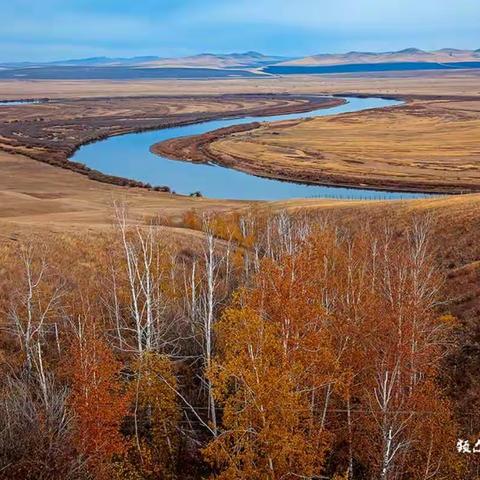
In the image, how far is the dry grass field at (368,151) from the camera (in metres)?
106

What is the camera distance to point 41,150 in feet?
445

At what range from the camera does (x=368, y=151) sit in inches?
5281

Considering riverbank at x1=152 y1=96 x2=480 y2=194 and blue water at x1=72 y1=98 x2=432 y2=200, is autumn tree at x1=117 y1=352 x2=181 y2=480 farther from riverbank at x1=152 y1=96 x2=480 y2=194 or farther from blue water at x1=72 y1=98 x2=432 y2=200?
riverbank at x1=152 y1=96 x2=480 y2=194

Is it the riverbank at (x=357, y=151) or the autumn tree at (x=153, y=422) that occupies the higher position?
the riverbank at (x=357, y=151)

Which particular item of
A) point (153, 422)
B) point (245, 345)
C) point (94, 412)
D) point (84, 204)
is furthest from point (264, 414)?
point (84, 204)

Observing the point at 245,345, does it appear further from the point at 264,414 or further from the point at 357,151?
the point at 357,151

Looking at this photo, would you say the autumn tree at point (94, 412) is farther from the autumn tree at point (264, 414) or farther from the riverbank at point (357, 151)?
A: the riverbank at point (357, 151)

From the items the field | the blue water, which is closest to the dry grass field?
the blue water

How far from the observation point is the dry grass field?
106 meters

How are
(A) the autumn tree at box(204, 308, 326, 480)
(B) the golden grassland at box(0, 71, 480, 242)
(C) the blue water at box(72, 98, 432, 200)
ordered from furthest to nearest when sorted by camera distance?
(C) the blue water at box(72, 98, 432, 200) → (B) the golden grassland at box(0, 71, 480, 242) → (A) the autumn tree at box(204, 308, 326, 480)

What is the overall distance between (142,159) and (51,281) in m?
99.1

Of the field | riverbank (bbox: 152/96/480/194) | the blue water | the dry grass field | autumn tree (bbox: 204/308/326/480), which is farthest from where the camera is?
the dry grass field

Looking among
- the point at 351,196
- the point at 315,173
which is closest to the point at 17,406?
the point at 351,196

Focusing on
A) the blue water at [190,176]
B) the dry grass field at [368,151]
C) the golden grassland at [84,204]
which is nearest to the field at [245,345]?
the golden grassland at [84,204]
